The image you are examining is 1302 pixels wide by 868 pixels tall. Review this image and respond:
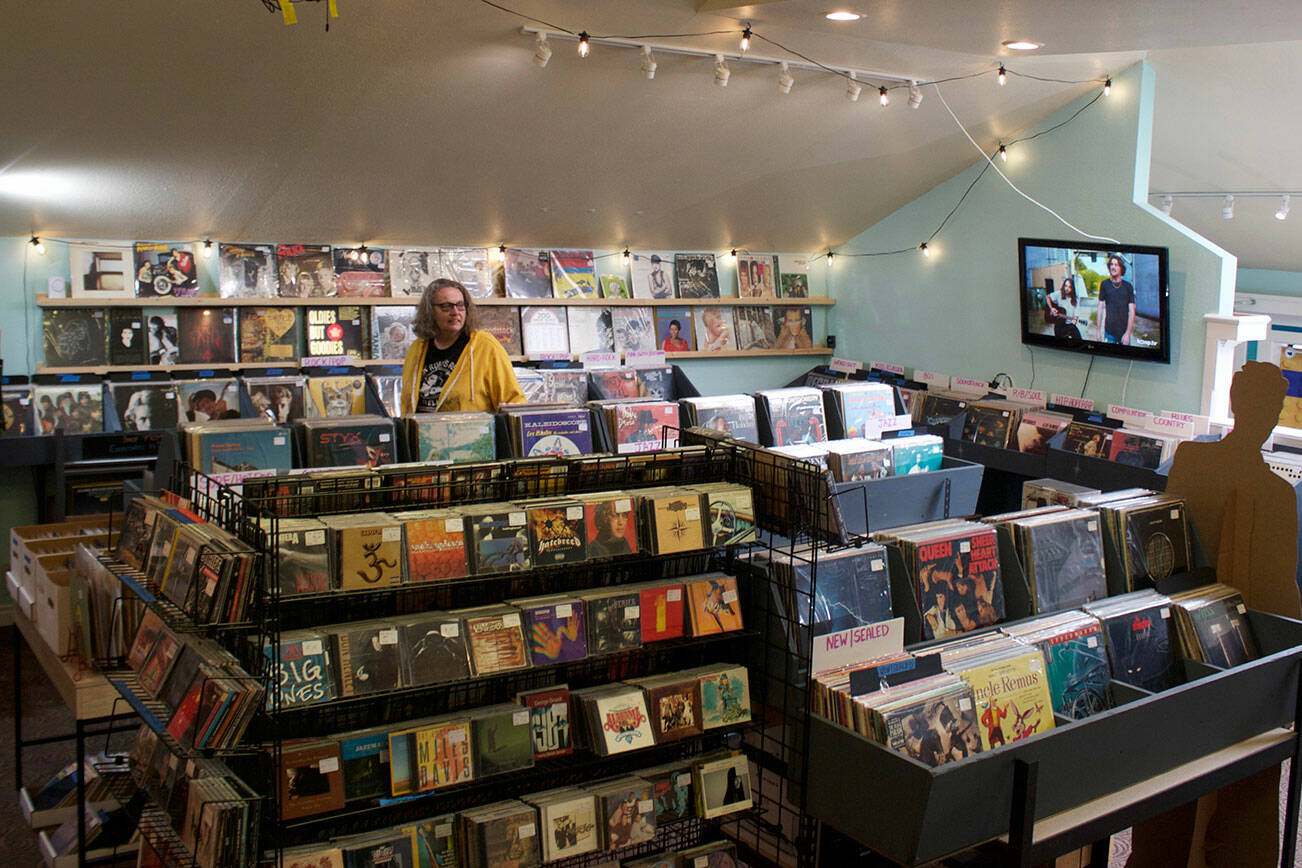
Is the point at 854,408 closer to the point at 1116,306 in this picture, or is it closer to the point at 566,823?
the point at 1116,306

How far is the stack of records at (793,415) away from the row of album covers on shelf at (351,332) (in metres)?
2.05

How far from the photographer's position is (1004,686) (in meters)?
2.60

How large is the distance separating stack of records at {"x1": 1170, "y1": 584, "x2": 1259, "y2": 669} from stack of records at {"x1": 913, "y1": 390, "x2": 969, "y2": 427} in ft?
10.7

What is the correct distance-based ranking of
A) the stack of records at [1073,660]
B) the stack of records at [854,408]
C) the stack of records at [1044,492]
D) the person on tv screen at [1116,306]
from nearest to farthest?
the stack of records at [1073,660]
the stack of records at [1044,492]
the stack of records at [854,408]
the person on tv screen at [1116,306]

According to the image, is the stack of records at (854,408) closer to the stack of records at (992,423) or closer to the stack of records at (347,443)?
the stack of records at (992,423)

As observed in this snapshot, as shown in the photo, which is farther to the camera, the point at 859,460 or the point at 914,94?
the point at 914,94

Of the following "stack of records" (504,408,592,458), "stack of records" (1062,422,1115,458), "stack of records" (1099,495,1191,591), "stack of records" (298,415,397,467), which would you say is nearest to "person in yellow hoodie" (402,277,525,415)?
"stack of records" (504,408,592,458)

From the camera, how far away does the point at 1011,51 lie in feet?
14.3

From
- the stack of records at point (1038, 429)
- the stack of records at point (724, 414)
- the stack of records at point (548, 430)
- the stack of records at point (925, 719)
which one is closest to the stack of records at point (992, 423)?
the stack of records at point (1038, 429)

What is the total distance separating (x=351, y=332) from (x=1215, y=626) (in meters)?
4.78

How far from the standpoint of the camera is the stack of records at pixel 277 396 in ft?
18.6

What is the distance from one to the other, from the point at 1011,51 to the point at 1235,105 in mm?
2173

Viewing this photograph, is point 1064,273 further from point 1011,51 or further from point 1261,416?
point 1261,416

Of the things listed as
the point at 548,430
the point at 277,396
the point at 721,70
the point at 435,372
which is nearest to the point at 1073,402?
the point at 721,70
